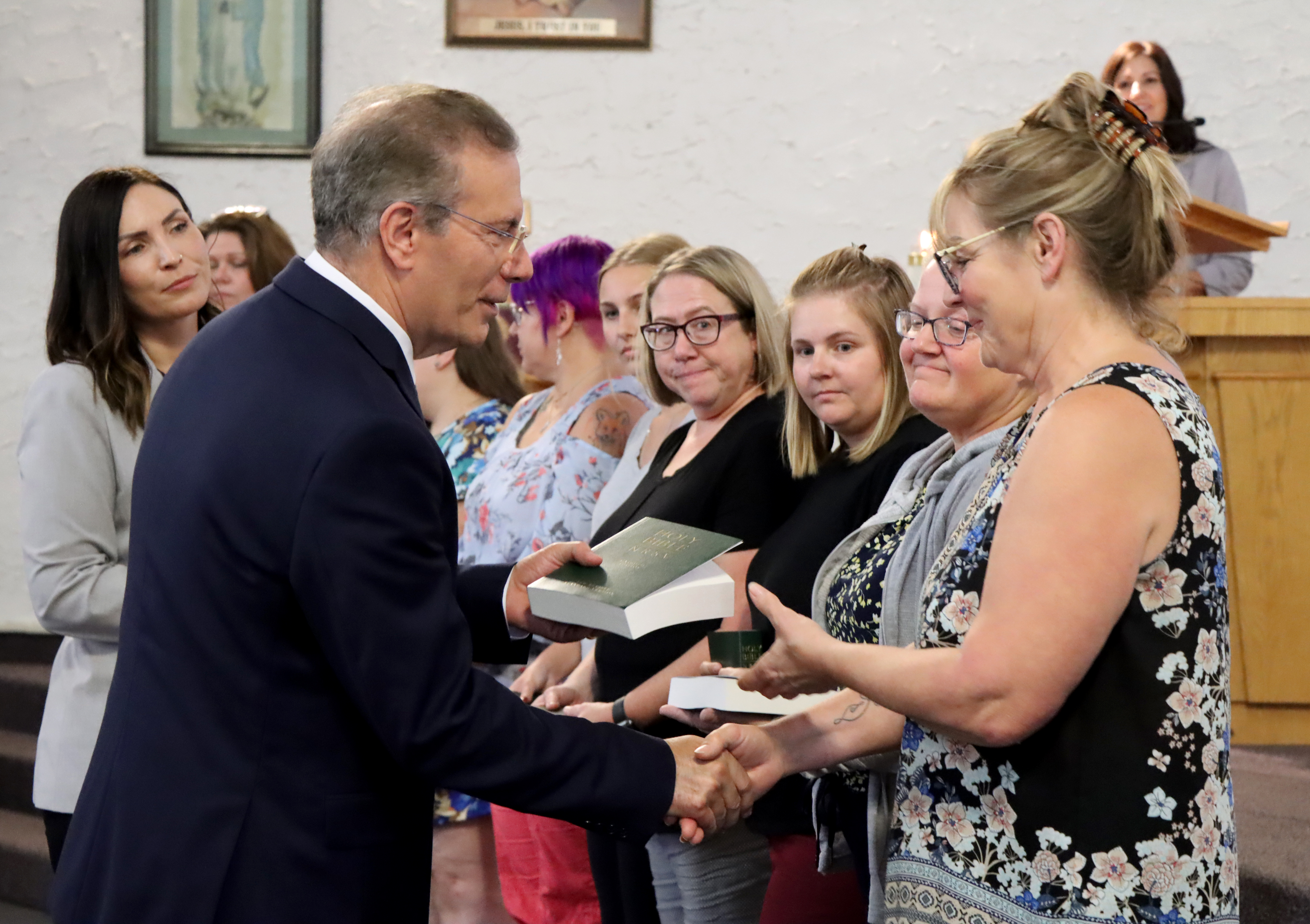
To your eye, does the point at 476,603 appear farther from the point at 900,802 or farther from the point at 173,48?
the point at 173,48

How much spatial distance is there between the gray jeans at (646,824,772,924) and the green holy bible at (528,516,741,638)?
579mm

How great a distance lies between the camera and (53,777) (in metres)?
2.14

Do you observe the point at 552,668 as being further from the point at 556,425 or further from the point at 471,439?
the point at 471,439

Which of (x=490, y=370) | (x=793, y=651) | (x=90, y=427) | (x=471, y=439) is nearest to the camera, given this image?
(x=793, y=651)

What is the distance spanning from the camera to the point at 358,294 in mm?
1499

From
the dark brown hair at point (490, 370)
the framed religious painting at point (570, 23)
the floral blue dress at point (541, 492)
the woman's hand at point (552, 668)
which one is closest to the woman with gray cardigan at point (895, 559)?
the woman's hand at point (552, 668)

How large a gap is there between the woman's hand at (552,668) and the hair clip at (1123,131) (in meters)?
1.65

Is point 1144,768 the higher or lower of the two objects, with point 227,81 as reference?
lower

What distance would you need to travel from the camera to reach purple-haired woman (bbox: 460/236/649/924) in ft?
8.95

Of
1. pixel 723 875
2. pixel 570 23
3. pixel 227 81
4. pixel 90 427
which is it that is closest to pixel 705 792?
pixel 723 875

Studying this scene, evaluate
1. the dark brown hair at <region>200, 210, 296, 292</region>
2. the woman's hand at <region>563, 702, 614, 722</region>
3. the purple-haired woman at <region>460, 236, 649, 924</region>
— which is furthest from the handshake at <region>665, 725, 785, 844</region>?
the dark brown hair at <region>200, 210, 296, 292</region>

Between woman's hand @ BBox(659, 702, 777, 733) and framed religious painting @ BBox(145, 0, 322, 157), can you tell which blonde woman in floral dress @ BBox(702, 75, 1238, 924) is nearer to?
woman's hand @ BBox(659, 702, 777, 733)

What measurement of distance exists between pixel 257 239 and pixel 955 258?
8.69 feet

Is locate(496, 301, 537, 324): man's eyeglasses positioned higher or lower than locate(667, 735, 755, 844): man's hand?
higher
